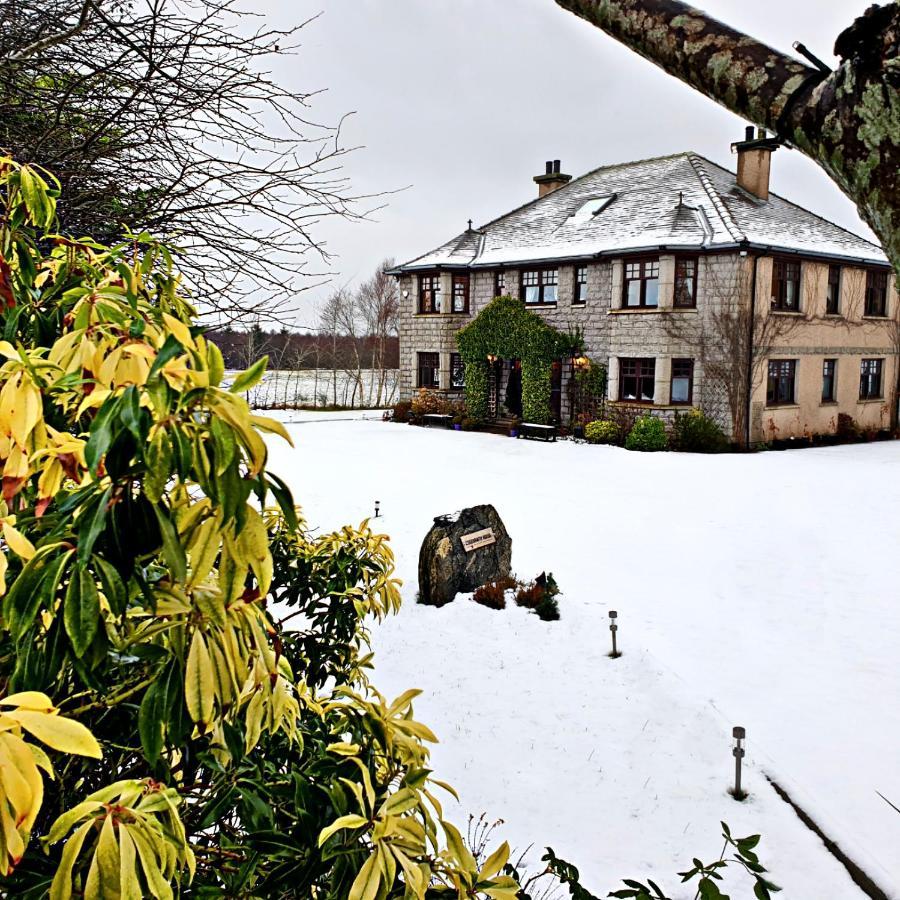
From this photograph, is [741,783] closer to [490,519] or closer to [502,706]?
[502,706]

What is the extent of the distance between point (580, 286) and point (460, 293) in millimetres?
5484

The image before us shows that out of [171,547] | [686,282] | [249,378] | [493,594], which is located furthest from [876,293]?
[171,547]

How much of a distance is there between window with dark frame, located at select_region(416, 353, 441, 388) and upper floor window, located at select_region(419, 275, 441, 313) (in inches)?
73.6

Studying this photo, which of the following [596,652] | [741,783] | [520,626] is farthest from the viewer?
[520,626]

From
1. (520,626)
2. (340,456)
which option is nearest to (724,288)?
(340,456)

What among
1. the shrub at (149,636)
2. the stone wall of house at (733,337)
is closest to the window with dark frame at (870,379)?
the stone wall of house at (733,337)

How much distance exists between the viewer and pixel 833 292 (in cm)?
2481

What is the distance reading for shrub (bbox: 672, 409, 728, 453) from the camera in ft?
71.0

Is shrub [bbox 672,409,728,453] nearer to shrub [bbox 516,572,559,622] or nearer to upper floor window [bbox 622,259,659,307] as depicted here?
upper floor window [bbox 622,259,659,307]

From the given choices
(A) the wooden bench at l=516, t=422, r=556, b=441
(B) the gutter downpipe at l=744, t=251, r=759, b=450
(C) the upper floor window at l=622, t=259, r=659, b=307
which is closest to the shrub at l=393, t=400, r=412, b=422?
(A) the wooden bench at l=516, t=422, r=556, b=441

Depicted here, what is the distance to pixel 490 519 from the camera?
33.0 ft

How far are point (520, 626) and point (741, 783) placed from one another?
11.3 feet

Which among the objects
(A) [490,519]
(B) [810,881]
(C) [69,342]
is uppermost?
(C) [69,342]

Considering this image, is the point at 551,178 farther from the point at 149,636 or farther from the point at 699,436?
the point at 149,636
